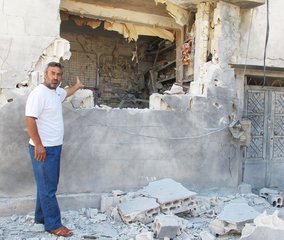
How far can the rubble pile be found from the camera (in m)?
4.05

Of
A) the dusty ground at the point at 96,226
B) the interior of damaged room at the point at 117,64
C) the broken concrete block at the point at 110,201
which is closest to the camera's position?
the dusty ground at the point at 96,226

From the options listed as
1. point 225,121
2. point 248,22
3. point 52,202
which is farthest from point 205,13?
point 52,202

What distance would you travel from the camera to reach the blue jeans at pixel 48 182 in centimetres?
401

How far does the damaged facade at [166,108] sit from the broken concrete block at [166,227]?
4.35 feet

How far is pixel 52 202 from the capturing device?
4.09m

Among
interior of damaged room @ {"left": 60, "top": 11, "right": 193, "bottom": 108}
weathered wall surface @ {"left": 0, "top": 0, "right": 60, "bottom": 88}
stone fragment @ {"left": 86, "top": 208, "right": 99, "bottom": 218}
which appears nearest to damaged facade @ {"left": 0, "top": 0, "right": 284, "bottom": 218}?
weathered wall surface @ {"left": 0, "top": 0, "right": 60, "bottom": 88}

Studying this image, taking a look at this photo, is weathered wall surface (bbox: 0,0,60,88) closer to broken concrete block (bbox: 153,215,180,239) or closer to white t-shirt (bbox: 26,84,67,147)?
white t-shirt (bbox: 26,84,67,147)

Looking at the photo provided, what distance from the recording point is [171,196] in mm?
4953

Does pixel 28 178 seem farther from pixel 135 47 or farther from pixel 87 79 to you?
pixel 135 47

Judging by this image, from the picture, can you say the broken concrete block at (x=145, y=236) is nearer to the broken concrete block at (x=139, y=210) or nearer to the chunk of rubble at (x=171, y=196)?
the broken concrete block at (x=139, y=210)

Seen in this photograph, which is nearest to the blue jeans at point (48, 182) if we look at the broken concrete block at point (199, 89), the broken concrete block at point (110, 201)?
the broken concrete block at point (110, 201)

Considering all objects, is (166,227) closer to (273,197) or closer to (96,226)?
(96,226)

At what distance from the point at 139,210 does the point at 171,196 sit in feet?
1.77

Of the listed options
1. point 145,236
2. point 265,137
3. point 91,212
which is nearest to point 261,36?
point 265,137
